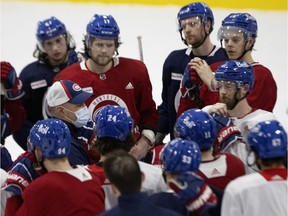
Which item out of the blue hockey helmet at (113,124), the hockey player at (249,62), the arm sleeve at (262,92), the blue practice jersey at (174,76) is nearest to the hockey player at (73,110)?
the blue hockey helmet at (113,124)

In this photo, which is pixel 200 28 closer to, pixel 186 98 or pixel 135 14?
pixel 186 98

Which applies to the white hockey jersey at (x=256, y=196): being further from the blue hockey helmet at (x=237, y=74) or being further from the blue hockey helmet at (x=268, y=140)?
the blue hockey helmet at (x=237, y=74)

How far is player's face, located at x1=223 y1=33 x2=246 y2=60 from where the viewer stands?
471 cm

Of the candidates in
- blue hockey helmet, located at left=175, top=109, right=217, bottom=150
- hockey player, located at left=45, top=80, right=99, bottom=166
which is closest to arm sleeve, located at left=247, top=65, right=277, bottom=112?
hockey player, located at left=45, top=80, right=99, bottom=166

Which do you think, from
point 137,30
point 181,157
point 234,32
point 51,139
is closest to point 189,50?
point 234,32

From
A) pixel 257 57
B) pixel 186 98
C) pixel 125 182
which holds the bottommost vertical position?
pixel 257 57

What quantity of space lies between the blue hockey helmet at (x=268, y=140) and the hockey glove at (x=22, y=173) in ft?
3.06

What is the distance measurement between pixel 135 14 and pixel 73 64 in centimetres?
347

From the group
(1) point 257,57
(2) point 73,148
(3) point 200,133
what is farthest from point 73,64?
(1) point 257,57

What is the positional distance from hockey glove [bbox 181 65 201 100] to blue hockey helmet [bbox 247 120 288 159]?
1270 mm

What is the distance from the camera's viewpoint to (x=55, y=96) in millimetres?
4180

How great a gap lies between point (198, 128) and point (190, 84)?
43.1 inches

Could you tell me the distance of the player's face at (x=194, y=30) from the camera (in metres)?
4.80

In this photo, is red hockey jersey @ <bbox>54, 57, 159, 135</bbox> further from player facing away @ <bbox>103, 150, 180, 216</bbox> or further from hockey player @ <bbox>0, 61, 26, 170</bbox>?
player facing away @ <bbox>103, 150, 180, 216</bbox>
